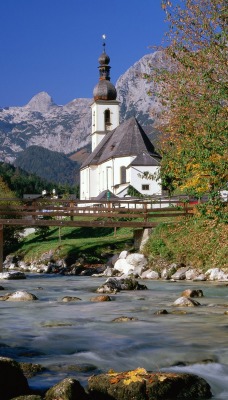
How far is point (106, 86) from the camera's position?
105 m

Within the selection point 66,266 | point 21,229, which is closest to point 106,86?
point 21,229

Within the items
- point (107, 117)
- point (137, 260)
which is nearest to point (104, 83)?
point (107, 117)

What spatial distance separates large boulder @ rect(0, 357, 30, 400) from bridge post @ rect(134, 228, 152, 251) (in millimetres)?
26533

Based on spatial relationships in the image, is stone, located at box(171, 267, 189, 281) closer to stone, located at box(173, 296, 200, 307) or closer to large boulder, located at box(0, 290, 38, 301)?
large boulder, located at box(0, 290, 38, 301)

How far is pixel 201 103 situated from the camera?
1764 centimetres

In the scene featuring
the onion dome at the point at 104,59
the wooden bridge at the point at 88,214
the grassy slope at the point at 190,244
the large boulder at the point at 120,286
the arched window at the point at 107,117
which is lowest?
the large boulder at the point at 120,286

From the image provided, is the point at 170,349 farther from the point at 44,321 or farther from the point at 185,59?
the point at 185,59

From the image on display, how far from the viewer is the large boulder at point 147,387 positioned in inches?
294

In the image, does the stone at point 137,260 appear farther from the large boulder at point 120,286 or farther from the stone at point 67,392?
the stone at point 67,392

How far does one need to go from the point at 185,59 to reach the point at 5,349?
36.3 feet

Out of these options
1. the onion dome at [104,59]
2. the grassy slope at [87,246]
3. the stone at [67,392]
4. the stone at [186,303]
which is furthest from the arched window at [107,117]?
the stone at [67,392]

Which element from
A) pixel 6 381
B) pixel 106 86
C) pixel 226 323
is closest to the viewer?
pixel 6 381

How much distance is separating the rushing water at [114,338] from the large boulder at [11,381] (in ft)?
1.33

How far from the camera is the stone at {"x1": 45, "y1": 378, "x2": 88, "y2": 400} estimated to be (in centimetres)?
710
